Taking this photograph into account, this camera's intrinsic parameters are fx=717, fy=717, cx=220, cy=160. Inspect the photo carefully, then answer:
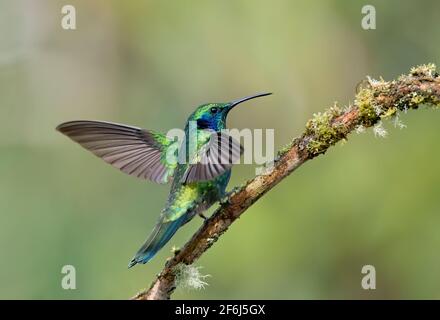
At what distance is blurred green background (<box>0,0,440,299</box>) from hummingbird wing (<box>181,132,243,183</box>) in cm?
324

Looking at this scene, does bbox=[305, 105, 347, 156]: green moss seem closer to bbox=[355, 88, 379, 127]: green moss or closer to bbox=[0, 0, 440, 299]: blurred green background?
bbox=[355, 88, 379, 127]: green moss

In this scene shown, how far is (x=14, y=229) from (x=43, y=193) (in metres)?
0.54

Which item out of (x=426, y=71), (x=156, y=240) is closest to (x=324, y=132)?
(x=426, y=71)

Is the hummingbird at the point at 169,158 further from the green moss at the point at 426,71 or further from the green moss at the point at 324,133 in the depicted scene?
the green moss at the point at 426,71

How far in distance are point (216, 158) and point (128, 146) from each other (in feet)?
3.23

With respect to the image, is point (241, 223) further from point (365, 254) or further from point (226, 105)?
point (226, 105)

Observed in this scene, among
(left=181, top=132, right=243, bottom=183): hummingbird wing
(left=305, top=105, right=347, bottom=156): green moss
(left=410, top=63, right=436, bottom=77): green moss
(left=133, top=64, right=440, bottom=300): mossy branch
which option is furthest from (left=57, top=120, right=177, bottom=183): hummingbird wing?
(left=410, top=63, right=436, bottom=77): green moss

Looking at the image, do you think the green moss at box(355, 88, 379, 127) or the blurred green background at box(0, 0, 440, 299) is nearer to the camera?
the green moss at box(355, 88, 379, 127)

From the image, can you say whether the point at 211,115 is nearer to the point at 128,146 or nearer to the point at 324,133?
the point at 128,146

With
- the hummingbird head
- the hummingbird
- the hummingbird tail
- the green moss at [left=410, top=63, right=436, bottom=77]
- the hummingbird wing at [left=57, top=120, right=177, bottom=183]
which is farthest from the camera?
the hummingbird head

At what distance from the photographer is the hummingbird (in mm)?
3832

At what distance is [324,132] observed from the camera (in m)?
3.31

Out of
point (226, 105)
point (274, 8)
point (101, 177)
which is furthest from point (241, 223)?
point (226, 105)

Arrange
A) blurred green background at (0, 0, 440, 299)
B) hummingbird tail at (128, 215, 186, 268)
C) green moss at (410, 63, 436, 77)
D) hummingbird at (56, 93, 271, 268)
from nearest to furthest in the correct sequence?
1. green moss at (410, 63, 436, 77)
2. hummingbird tail at (128, 215, 186, 268)
3. hummingbird at (56, 93, 271, 268)
4. blurred green background at (0, 0, 440, 299)
